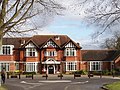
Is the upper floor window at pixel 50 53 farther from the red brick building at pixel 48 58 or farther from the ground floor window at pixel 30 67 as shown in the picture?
the ground floor window at pixel 30 67

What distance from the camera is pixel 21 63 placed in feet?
254

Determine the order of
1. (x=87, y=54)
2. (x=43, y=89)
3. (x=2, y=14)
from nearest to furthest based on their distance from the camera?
(x=2, y=14)
(x=43, y=89)
(x=87, y=54)

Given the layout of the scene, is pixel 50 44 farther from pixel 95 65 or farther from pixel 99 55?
pixel 99 55

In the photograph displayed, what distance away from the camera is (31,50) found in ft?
252

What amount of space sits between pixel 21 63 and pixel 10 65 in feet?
8.09

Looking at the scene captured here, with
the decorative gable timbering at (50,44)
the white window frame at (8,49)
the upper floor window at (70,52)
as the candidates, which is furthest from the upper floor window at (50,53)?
the white window frame at (8,49)

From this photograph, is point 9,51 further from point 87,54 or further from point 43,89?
point 43,89

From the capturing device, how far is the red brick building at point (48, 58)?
76375mm

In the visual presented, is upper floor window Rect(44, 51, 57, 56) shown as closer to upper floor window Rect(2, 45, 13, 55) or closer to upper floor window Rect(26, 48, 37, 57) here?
upper floor window Rect(26, 48, 37, 57)

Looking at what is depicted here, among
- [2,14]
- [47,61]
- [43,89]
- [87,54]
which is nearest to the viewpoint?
[2,14]

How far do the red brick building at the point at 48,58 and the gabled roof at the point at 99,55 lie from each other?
239mm

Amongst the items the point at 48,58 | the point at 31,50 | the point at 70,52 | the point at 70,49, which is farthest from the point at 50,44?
the point at 70,52

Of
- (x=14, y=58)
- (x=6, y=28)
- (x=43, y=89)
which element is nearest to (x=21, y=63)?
(x=14, y=58)

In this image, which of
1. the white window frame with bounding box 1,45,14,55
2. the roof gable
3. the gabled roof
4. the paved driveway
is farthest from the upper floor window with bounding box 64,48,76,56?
the paved driveway
